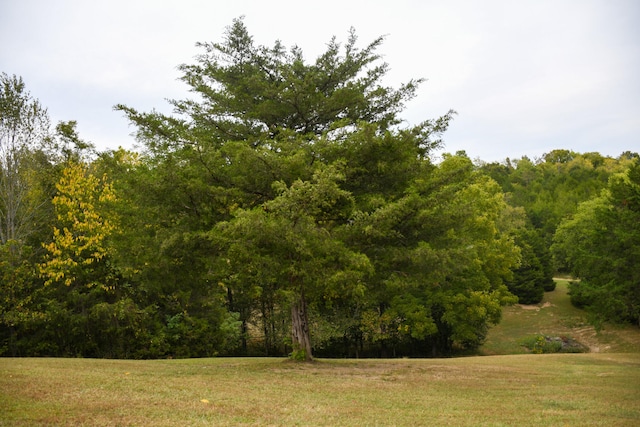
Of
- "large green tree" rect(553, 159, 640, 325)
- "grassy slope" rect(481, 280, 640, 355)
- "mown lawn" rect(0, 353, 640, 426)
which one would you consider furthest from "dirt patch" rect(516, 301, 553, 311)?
"mown lawn" rect(0, 353, 640, 426)

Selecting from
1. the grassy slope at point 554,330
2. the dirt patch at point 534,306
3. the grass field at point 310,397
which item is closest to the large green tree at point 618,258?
the grassy slope at point 554,330

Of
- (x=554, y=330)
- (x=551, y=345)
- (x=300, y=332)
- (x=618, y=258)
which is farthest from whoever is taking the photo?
(x=554, y=330)

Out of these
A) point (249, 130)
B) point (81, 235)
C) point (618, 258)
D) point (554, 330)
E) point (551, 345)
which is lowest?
point (551, 345)

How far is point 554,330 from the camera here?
38.1 m

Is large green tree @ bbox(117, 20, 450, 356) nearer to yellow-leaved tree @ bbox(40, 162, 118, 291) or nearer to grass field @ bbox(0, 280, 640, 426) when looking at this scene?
grass field @ bbox(0, 280, 640, 426)

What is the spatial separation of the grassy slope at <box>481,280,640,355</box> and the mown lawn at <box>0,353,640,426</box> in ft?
73.4

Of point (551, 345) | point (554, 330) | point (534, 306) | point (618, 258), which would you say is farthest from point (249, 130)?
point (534, 306)

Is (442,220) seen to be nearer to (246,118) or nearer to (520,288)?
(246,118)

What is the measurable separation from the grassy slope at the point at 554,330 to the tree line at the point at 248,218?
308 inches

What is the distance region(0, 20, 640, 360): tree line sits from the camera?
41.0 ft

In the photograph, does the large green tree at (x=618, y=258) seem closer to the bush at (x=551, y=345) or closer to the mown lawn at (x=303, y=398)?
the bush at (x=551, y=345)

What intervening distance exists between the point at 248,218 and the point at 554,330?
34876mm

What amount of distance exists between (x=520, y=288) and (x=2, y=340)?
4002 centimetres

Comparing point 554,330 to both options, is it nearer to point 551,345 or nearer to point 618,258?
point 551,345
